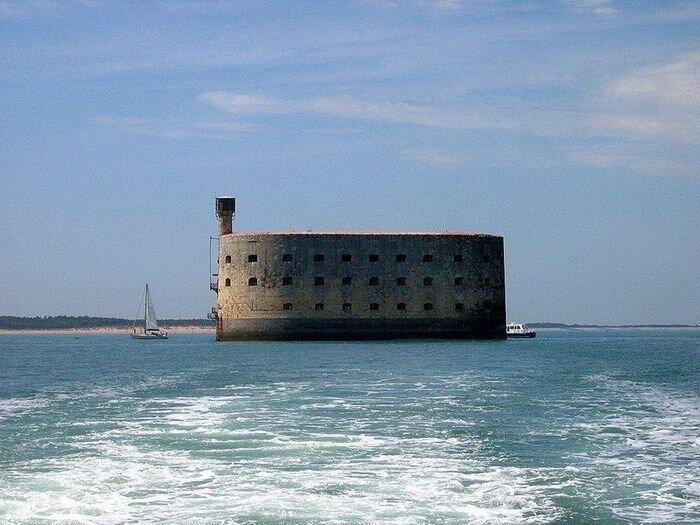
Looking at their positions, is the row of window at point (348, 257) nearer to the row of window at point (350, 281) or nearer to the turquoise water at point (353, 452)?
the row of window at point (350, 281)

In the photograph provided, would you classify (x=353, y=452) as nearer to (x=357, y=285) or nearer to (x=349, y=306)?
(x=357, y=285)

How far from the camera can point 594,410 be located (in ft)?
65.2

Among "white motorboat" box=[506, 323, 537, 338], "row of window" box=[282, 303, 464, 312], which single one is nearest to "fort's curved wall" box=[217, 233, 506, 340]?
"row of window" box=[282, 303, 464, 312]

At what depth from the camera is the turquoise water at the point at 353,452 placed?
35.5 feet

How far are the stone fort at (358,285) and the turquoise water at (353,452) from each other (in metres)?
26.2

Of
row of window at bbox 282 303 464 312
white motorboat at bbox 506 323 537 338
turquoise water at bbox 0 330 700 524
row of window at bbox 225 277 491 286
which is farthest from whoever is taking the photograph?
white motorboat at bbox 506 323 537 338

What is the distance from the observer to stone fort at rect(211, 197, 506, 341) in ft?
177

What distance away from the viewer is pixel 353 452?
14109 millimetres

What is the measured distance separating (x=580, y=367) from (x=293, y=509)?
88.9 ft

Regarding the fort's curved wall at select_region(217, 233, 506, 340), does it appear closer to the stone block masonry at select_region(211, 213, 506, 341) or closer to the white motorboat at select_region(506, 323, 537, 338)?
the stone block masonry at select_region(211, 213, 506, 341)

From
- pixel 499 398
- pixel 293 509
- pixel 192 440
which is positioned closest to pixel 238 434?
pixel 192 440

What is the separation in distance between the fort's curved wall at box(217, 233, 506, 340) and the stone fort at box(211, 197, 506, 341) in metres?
0.05

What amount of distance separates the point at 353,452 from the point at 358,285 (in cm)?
3982

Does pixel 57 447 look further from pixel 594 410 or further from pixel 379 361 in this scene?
pixel 379 361
